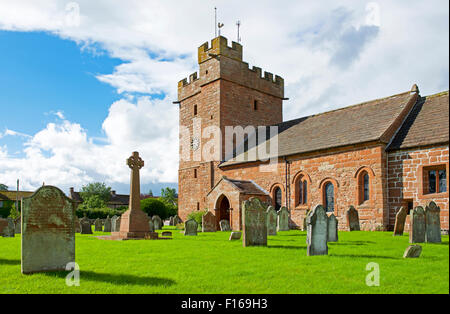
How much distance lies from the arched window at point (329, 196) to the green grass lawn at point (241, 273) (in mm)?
12000

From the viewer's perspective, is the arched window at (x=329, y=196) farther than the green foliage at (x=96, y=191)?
No

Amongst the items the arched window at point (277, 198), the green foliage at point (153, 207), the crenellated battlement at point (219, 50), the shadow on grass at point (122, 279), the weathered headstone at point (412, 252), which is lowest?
the green foliage at point (153, 207)

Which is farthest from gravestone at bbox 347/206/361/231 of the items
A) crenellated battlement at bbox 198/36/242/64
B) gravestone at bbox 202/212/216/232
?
crenellated battlement at bbox 198/36/242/64

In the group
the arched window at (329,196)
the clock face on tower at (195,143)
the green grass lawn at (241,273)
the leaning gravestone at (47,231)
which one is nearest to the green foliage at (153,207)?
the clock face on tower at (195,143)

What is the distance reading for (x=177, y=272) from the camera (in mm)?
7684

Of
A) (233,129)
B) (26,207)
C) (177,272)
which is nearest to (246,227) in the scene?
(177,272)

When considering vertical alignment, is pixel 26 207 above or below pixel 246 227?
above

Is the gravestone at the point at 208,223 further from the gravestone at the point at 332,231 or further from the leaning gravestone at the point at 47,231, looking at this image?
the leaning gravestone at the point at 47,231

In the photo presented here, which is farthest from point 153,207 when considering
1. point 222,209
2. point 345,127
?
point 345,127

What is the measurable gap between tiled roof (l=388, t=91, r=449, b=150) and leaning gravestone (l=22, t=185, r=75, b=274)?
16.8 m

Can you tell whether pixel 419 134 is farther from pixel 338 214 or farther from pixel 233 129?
pixel 233 129

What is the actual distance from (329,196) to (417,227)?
10368 mm

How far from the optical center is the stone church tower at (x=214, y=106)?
31594 millimetres
